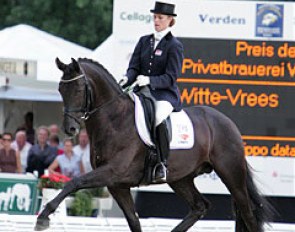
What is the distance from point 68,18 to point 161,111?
2054 cm

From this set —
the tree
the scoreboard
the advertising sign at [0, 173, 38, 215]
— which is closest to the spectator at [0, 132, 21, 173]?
the advertising sign at [0, 173, 38, 215]

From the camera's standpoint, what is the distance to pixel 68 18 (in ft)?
102

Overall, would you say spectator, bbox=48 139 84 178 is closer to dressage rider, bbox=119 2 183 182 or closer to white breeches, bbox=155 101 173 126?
dressage rider, bbox=119 2 183 182

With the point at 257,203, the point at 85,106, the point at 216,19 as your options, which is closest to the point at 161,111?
the point at 85,106

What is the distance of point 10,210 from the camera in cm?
1527

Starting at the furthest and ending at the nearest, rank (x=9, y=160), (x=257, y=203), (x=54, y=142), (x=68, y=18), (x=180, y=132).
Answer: (x=68, y=18) < (x=54, y=142) < (x=9, y=160) < (x=257, y=203) < (x=180, y=132)

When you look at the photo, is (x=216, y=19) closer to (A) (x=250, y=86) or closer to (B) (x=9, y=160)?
(A) (x=250, y=86)

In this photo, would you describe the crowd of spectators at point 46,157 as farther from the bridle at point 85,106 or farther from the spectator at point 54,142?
the bridle at point 85,106

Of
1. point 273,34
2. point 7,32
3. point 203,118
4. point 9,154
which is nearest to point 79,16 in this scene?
point 7,32

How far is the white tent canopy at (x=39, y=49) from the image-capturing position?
66.6ft

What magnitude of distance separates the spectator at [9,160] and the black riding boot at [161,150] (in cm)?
657

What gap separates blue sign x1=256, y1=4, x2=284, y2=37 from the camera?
15328 millimetres

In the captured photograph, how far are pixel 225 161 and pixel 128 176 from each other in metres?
1.49

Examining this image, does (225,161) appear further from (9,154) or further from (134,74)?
(9,154)
